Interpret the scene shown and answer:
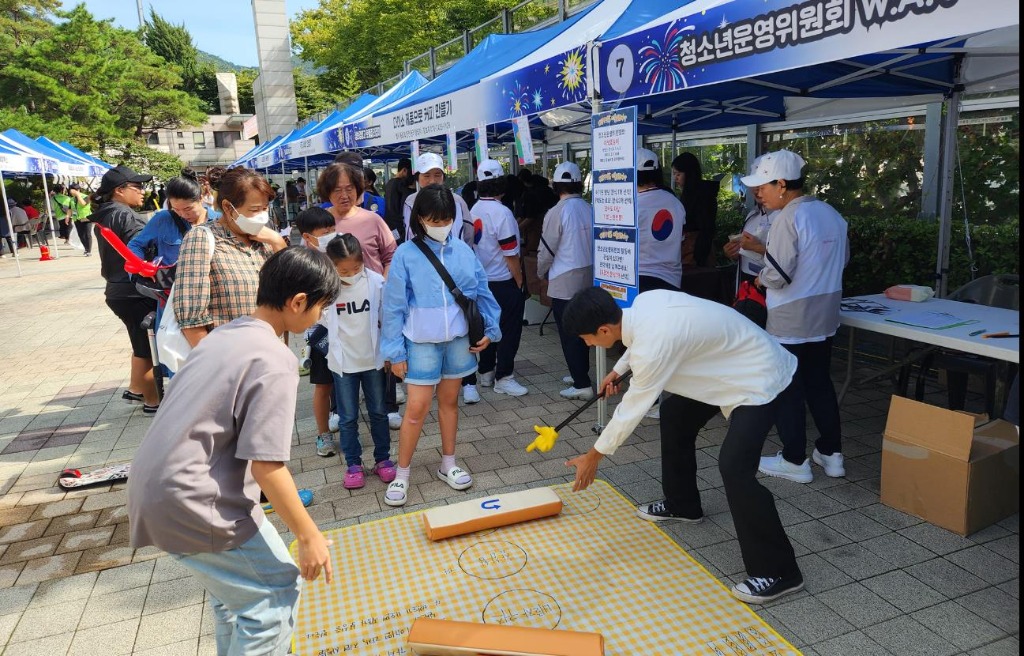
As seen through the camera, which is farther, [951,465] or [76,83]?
[76,83]

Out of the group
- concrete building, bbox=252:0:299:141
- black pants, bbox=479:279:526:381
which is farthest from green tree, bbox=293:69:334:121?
black pants, bbox=479:279:526:381

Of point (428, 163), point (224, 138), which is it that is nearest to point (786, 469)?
point (428, 163)

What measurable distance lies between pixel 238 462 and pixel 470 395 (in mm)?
3487

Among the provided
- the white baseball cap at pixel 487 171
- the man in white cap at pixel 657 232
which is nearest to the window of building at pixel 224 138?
the white baseball cap at pixel 487 171

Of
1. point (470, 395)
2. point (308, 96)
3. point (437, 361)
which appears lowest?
point (470, 395)

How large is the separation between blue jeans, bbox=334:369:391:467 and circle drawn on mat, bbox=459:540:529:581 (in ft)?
3.35

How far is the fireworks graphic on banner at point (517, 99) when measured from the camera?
4.31m

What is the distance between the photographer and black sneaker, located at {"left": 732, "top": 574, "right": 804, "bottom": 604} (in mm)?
2578

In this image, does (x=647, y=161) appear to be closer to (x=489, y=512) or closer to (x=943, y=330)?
(x=943, y=330)

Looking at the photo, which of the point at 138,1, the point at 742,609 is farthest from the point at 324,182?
the point at 138,1

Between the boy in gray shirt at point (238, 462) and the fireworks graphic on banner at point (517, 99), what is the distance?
282cm

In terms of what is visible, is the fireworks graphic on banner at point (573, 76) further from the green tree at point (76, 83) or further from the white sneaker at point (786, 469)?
the green tree at point (76, 83)

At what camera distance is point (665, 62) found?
323 centimetres

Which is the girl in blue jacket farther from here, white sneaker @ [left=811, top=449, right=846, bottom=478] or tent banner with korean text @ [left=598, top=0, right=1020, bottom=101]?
white sneaker @ [left=811, top=449, right=846, bottom=478]
